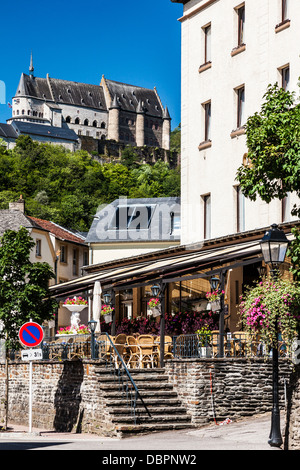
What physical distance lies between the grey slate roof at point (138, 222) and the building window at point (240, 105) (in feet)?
67.1

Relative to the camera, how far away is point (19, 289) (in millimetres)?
24188

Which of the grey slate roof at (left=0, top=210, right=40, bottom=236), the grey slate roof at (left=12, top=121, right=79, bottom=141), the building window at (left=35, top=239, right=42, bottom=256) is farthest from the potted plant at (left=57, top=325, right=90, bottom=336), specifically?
the grey slate roof at (left=12, top=121, right=79, bottom=141)

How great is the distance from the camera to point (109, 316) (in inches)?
1133

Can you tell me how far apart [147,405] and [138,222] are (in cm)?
3140

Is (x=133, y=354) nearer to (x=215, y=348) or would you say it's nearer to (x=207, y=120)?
(x=215, y=348)

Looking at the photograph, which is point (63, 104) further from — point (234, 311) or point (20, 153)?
point (234, 311)

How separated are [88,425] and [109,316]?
827cm

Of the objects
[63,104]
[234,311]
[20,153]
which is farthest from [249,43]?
[63,104]

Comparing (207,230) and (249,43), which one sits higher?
(249,43)

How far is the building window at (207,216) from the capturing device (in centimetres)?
3076

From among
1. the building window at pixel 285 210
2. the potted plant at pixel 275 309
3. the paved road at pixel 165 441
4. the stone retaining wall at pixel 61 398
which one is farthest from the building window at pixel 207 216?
the potted plant at pixel 275 309

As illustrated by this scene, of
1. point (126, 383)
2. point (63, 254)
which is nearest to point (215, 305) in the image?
point (126, 383)

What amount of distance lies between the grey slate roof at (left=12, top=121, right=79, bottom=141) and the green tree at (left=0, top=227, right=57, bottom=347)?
15408 centimetres
